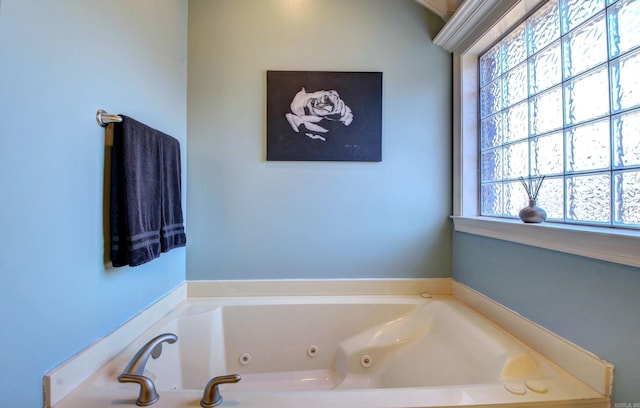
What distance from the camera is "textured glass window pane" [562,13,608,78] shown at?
1.01m

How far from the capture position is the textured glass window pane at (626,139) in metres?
0.90

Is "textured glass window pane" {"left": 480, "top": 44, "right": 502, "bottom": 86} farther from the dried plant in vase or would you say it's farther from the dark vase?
the dark vase

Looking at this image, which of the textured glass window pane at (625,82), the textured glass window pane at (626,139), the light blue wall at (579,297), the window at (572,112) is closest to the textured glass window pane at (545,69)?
the window at (572,112)

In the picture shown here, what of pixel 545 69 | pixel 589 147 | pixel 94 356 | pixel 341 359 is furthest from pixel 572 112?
pixel 94 356

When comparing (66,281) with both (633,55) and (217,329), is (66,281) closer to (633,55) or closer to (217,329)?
(217,329)

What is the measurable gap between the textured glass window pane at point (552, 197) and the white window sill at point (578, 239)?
122mm

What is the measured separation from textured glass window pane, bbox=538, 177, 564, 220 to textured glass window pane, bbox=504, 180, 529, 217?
0.10 metres

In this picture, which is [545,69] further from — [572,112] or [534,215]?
[534,215]

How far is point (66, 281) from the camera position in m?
0.89

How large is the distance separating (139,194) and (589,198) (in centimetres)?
185

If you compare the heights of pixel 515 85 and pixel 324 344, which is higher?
pixel 515 85

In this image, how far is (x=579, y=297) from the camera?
0.97 meters

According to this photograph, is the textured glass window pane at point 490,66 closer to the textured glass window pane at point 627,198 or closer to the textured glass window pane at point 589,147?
the textured glass window pane at point 589,147

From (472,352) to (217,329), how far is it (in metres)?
1.37
